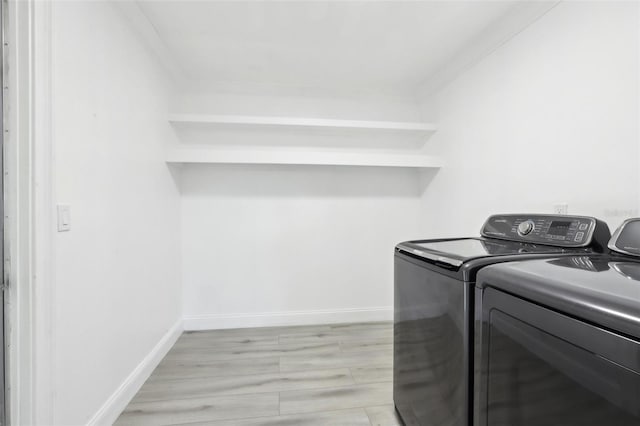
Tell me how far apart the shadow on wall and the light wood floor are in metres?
1.36

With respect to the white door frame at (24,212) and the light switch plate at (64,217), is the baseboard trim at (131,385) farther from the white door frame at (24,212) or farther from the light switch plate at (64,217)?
the light switch plate at (64,217)

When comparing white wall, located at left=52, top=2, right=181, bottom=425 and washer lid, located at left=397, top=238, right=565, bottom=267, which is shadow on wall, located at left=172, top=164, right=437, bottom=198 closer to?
white wall, located at left=52, top=2, right=181, bottom=425

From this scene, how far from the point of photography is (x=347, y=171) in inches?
111

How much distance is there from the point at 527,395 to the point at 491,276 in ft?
1.05

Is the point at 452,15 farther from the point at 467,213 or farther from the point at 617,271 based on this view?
the point at 617,271

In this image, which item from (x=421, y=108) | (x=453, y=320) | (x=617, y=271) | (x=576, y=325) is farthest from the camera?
(x=421, y=108)

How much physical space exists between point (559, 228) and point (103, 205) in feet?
7.23

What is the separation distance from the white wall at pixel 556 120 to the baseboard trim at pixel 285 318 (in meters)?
1.31

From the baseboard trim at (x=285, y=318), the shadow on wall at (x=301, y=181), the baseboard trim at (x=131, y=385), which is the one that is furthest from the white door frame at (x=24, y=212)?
the baseboard trim at (x=285, y=318)

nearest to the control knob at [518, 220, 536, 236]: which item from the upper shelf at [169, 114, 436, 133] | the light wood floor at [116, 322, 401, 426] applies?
the light wood floor at [116, 322, 401, 426]

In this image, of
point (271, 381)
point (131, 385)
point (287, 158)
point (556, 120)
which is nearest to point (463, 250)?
point (556, 120)

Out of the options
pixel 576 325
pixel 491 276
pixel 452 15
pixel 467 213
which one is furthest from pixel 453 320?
pixel 452 15

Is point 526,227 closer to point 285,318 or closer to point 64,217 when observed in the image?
point 64,217

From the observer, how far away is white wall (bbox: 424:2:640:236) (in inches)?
46.6
